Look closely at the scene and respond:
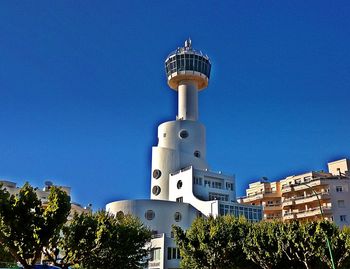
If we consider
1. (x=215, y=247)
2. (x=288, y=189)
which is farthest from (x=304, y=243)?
(x=288, y=189)

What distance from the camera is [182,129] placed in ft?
280

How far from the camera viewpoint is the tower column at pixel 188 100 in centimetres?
9044

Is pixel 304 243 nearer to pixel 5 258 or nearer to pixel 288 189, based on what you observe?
pixel 5 258

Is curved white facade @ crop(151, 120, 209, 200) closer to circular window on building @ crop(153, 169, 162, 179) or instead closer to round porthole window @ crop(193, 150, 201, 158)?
round porthole window @ crop(193, 150, 201, 158)

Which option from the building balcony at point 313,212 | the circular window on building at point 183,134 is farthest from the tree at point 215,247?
the circular window on building at point 183,134

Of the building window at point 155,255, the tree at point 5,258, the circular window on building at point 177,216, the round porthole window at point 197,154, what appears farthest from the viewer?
the round porthole window at point 197,154

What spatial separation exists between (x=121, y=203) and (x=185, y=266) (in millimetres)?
25353

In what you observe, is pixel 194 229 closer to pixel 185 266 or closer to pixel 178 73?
pixel 185 266

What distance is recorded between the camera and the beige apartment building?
240 ft

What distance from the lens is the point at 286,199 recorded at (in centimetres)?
8031

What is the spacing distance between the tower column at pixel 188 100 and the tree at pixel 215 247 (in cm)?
4523

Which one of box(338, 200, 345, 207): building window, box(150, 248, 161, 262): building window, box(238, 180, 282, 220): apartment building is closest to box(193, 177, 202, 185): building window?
box(238, 180, 282, 220): apartment building

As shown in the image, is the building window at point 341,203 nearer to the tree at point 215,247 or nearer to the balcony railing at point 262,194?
the balcony railing at point 262,194

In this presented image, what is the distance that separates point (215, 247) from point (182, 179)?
106 feet
